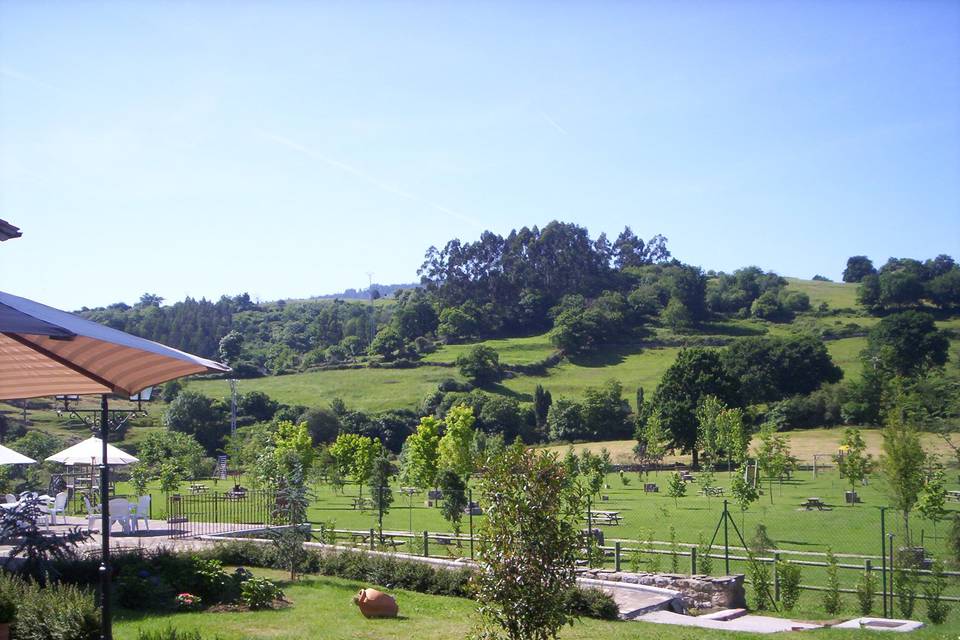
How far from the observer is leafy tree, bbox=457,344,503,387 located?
8619 centimetres

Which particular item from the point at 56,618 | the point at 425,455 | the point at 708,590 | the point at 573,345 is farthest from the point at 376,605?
the point at 573,345

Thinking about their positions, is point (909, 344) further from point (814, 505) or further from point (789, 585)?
point (789, 585)

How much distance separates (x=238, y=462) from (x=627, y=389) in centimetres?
4331

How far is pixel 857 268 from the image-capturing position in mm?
149625

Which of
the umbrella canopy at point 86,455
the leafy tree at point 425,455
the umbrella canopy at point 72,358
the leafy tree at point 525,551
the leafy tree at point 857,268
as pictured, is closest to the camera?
the umbrella canopy at point 72,358

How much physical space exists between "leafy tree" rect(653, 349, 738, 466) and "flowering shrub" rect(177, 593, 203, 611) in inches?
1946

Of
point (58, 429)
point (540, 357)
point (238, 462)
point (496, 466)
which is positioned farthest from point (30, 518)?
point (540, 357)

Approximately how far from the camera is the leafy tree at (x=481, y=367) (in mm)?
86188

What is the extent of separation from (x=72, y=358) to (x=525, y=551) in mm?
4119

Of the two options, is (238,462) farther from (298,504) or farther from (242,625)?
→ (242,625)

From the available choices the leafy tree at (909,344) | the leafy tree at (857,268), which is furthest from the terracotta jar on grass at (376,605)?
the leafy tree at (857,268)

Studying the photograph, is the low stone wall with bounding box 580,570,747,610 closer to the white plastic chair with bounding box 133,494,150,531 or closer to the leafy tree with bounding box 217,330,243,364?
the white plastic chair with bounding box 133,494,150,531

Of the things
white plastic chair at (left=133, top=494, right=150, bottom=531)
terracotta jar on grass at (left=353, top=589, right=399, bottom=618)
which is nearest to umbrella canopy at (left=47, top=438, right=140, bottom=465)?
white plastic chair at (left=133, top=494, right=150, bottom=531)

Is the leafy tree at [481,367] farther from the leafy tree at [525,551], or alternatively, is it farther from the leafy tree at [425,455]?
the leafy tree at [525,551]
